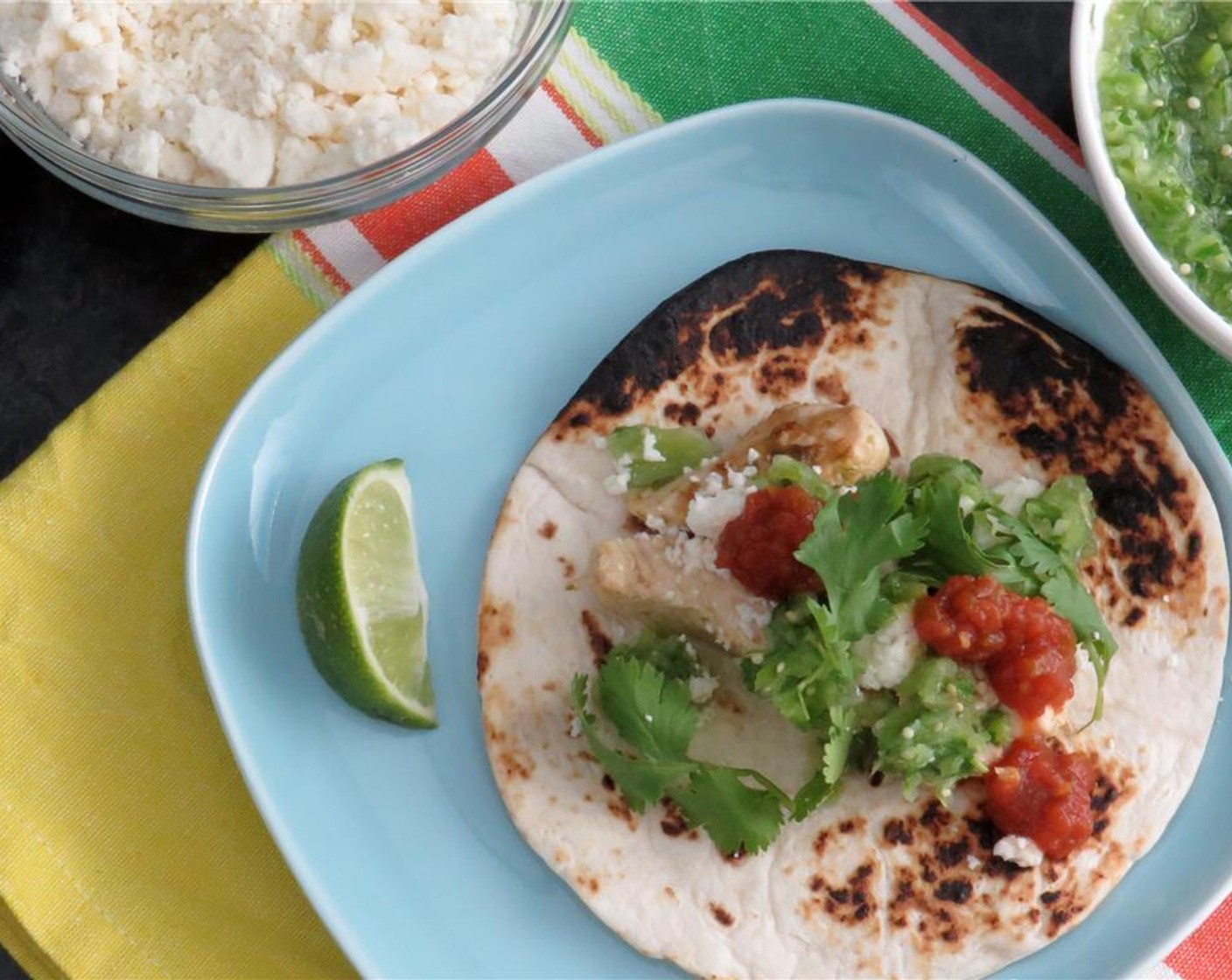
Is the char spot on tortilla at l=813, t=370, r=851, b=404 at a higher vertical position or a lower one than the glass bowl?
higher

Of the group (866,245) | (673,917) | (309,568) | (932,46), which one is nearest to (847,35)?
(932,46)

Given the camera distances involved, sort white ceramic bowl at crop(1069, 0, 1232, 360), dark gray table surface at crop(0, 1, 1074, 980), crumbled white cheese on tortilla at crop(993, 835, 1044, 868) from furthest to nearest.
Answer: dark gray table surface at crop(0, 1, 1074, 980)
crumbled white cheese on tortilla at crop(993, 835, 1044, 868)
white ceramic bowl at crop(1069, 0, 1232, 360)

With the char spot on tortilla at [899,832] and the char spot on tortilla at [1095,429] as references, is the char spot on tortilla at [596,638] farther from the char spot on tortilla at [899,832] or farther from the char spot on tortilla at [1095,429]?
the char spot on tortilla at [1095,429]

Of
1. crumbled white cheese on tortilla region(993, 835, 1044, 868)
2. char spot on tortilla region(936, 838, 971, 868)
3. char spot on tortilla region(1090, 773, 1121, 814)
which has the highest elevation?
char spot on tortilla region(1090, 773, 1121, 814)

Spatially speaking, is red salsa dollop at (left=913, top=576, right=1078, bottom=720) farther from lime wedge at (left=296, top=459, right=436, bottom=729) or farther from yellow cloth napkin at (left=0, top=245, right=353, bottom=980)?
yellow cloth napkin at (left=0, top=245, right=353, bottom=980)

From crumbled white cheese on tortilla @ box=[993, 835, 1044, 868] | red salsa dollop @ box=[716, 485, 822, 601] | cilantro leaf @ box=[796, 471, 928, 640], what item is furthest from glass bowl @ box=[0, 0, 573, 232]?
crumbled white cheese on tortilla @ box=[993, 835, 1044, 868]

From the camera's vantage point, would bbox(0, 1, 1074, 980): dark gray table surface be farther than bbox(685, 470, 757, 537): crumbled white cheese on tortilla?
Yes

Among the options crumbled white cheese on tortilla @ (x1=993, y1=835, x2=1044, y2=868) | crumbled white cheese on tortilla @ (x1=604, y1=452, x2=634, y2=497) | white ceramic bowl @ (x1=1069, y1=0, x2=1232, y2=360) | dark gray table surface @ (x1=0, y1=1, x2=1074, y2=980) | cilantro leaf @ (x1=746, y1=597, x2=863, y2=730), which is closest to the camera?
cilantro leaf @ (x1=746, y1=597, x2=863, y2=730)

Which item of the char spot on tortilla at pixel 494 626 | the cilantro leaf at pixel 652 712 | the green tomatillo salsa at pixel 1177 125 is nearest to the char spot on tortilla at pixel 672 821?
the cilantro leaf at pixel 652 712
